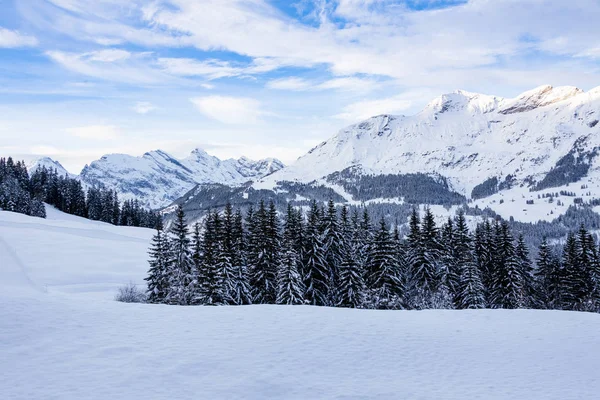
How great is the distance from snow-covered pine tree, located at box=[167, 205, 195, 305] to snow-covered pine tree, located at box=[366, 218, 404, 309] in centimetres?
1798

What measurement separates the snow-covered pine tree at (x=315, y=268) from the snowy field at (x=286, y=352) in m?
17.0

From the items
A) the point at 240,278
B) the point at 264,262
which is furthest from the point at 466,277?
the point at 240,278

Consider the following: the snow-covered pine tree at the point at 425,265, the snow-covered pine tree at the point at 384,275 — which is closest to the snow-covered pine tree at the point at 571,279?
the snow-covered pine tree at the point at 425,265

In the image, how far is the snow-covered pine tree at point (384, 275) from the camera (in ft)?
138

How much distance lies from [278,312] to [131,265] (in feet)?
131

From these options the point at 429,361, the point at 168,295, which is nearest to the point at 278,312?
the point at 429,361

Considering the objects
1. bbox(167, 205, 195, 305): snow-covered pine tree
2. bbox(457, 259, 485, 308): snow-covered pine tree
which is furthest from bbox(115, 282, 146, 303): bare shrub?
bbox(457, 259, 485, 308): snow-covered pine tree

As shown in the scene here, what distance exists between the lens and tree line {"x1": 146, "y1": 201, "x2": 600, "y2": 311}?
40525 mm

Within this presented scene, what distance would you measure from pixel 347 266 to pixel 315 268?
125 inches

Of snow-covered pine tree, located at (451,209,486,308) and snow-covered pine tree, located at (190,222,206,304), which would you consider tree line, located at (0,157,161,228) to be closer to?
snow-covered pine tree, located at (190,222,206,304)

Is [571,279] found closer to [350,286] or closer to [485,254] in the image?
[485,254]

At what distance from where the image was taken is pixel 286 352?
16609 millimetres

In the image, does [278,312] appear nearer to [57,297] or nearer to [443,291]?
[57,297]

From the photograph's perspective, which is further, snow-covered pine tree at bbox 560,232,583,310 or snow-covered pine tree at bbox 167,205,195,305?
snow-covered pine tree at bbox 560,232,583,310
